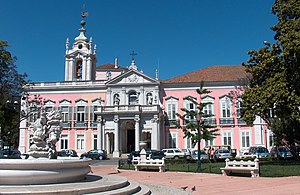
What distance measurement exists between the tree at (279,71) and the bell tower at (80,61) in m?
29.5

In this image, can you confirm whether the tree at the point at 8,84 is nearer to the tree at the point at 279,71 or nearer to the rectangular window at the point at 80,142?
the rectangular window at the point at 80,142

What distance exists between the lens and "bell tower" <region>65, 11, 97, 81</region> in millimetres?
47250

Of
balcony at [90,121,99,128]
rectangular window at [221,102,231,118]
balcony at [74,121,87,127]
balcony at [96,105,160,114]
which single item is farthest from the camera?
balcony at [74,121,87,127]

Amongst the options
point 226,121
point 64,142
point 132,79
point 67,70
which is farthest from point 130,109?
point 67,70

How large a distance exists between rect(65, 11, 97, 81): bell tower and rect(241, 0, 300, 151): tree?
29.5 meters

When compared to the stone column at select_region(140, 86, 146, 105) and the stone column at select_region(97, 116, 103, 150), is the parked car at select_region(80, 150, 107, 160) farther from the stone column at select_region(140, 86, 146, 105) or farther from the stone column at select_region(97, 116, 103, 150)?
the stone column at select_region(140, 86, 146, 105)

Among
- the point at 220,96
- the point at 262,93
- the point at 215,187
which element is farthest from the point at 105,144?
the point at 215,187

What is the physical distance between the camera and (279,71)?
68.2ft

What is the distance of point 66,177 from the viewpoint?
1029 centimetres

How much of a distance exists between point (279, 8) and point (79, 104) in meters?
29.2

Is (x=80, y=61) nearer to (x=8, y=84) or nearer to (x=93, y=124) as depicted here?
(x=93, y=124)

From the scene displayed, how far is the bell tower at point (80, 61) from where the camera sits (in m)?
47.2

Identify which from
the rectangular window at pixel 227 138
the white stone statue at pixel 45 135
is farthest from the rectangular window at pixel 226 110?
the white stone statue at pixel 45 135

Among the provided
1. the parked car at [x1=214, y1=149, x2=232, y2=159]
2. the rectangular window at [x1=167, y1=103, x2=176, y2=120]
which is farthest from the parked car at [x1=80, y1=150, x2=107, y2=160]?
the parked car at [x1=214, y1=149, x2=232, y2=159]
